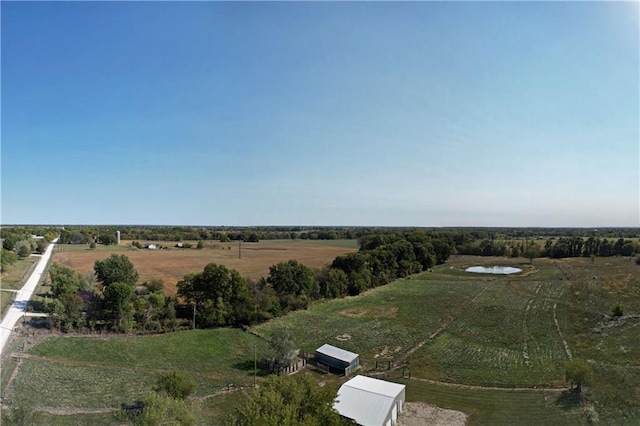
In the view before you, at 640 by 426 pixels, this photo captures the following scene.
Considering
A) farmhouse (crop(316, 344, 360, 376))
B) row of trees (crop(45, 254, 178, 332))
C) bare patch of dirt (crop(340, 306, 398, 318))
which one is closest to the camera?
farmhouse (crop(316, 344, 360, 376))

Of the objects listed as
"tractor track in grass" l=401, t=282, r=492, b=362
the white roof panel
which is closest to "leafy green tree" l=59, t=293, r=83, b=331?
the white roof panel

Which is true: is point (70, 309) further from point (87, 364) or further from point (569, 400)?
point (569, 400)

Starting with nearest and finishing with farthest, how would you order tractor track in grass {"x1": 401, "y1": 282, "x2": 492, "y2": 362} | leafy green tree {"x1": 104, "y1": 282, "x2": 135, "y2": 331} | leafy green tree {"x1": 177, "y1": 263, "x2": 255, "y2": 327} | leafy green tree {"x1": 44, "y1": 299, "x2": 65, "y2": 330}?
tractor track in grass {"x1": 401, "y1": 282, "x2": 492, "y2": 362} < leafy green tree {"x1": 44, "y1": 299, "x2": 65, "y2": 330} < leafy green tree {"x1": 104, "y1": 282, "x2": 135, "y2": 331} < leafy green tree {"x1": 177, "y1": 263, "x2": 255, "y2": 327}

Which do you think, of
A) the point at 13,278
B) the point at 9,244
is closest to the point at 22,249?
the point at 9,244

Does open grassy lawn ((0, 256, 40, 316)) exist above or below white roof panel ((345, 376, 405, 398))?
above

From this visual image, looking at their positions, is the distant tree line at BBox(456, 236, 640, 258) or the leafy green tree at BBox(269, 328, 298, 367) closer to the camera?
the leafy green tree at BBox(269, 328, 298, 367)

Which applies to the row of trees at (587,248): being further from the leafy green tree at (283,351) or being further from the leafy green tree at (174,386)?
the leafy green tree at (174,386)

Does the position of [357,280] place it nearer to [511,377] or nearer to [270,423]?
[511,377]

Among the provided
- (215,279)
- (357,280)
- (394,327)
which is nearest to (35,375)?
(215,279)

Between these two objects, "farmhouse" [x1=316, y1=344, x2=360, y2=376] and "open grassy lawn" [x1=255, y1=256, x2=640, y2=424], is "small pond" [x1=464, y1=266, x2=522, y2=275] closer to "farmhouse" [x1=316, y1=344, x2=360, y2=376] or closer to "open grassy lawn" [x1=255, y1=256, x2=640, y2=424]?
"open grassy lawn" [x1=255, y1=256, x2=640, y2=424]
